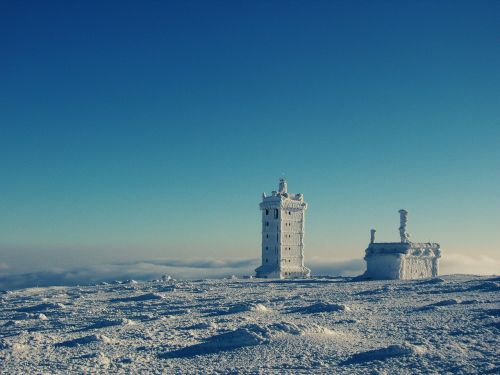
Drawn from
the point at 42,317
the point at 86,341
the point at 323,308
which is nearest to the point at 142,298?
the point at 42,317

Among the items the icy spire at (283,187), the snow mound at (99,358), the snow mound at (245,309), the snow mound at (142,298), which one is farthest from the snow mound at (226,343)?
the icy spire at (283,187)

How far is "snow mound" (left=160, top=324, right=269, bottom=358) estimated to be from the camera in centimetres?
1864

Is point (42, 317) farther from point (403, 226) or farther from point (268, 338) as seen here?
point (403, 226)

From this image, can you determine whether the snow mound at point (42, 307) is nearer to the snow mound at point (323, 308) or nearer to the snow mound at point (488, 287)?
the snow mound at point (323, 308)

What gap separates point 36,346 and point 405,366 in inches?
573

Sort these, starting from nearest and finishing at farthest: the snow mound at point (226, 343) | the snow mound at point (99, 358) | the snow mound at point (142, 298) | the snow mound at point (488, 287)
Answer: the snow mound at point (99, 358) → the snow mound at point (226, 343) → the snow mound at point (488, 287) → the snow mound at point (142, 298)

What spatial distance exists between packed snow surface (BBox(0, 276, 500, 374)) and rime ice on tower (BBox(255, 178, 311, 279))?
39.0m

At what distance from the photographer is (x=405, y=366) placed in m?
16.0

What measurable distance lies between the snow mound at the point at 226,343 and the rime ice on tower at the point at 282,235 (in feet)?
169

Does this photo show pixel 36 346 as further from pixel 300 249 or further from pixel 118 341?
pixel 300 249

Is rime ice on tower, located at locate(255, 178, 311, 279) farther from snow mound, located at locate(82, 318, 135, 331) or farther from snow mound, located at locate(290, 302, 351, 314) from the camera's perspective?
snow mound, located at locate(82, 318, 135, 331)

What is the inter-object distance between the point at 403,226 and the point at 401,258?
425 cm

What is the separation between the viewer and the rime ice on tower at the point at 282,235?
72312 millimetres

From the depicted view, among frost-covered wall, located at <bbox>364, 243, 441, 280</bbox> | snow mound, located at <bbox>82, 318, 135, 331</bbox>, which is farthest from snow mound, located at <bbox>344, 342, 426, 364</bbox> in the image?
frost-covered wall, located at <bbox>364, 243, 441, 280</bbox>
